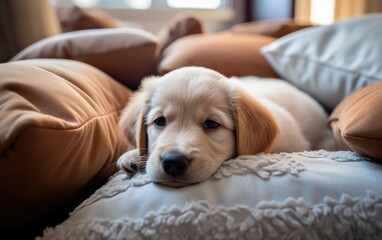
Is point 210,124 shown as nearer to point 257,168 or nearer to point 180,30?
point 257,168

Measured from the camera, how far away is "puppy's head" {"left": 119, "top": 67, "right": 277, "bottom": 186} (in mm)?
1178

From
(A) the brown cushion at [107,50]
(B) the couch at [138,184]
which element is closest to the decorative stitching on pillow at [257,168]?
(B) the couch at [138,184]

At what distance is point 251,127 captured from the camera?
1269 mm

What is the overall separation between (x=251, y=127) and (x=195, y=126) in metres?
0.19

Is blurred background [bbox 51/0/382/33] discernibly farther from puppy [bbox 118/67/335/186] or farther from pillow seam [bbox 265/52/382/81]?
puppy [bbox 118/67/335/186]

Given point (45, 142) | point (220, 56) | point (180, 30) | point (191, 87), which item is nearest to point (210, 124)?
point (191, 87)

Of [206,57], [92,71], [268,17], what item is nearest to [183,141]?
[92,71]

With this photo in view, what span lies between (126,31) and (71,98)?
898mm

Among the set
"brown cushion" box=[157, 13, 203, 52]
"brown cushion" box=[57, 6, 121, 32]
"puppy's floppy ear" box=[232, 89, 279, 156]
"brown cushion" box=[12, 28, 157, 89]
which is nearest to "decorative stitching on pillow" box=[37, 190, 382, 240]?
"puppy's floppy ear" box=[232, 89, 279, 156]

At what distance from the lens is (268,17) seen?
3.86 metres

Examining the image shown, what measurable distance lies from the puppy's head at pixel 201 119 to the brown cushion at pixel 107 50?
21.0 inches

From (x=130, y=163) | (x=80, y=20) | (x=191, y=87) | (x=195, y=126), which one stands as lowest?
(x=130, y=163)

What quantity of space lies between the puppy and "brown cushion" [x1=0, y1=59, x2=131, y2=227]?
144mm

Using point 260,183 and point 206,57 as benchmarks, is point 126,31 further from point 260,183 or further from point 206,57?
point 260,183
